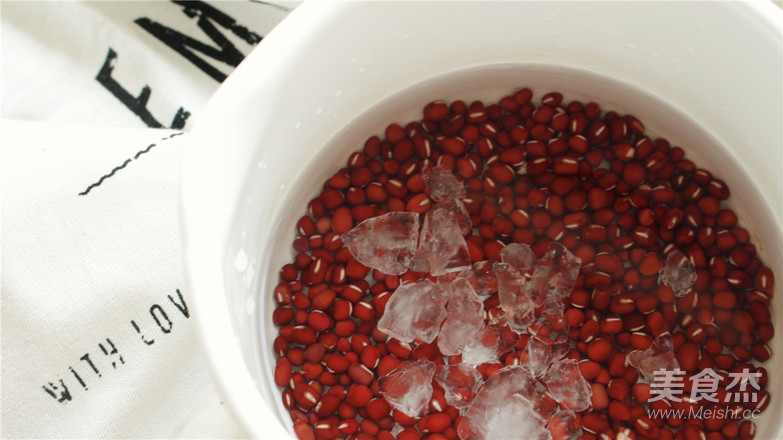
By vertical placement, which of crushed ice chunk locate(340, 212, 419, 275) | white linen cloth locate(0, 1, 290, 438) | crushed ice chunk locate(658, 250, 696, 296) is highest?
crushed ice chunk locate(658, 250, 696, 296)

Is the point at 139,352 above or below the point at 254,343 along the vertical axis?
below

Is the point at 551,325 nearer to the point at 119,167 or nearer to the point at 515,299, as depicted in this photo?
the point at 515,299

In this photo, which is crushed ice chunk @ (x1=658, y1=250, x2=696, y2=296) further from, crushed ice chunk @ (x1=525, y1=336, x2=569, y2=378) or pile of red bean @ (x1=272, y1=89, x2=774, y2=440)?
crushed ice chunk @ (x1=525, y1=336, x2=569, y2=378)

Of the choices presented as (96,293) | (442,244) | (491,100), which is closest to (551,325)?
(442,244)

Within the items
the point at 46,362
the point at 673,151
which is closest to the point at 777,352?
the point at 673,151

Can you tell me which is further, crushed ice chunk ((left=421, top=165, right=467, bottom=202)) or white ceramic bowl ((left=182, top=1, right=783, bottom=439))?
crushed ice chunk ((left=421, top=165, right=467, bottom=202))

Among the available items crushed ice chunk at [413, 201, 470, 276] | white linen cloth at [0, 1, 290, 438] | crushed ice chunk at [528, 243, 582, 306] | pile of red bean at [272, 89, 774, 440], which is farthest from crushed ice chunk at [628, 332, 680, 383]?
white linen cloth at [0, 1, 290, 438]

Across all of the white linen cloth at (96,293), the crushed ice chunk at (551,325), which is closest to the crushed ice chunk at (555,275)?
the crushed ice chunk at (551,325)

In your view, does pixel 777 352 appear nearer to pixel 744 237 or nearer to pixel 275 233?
pixel 744 237
